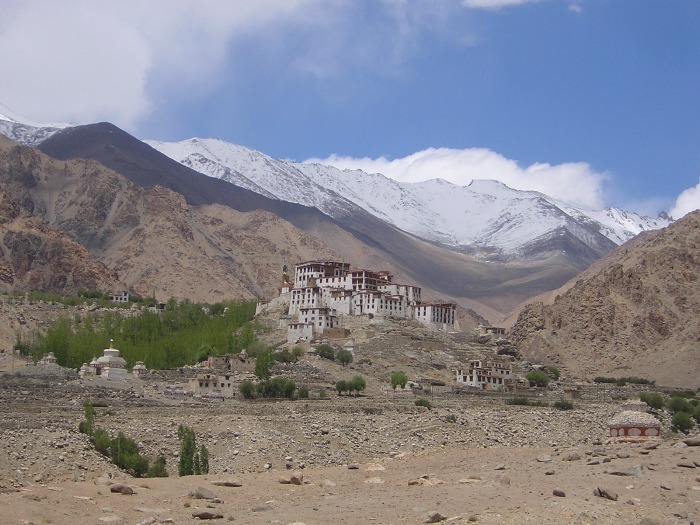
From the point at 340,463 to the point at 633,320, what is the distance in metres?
64.6

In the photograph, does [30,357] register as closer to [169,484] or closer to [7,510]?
[169,484]

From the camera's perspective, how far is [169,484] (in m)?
37.9

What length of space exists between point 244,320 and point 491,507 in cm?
7464

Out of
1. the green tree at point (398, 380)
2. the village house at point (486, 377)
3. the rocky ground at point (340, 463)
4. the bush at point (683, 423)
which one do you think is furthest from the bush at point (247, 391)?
the bush at point (683, 423)

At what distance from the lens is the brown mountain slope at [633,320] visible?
10119 centimetres

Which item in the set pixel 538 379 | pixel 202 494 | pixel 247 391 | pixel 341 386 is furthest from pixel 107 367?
pixel 202 494

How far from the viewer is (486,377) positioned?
83438mm

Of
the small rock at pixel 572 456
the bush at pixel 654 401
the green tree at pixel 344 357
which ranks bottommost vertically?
the small rock at pixel 572 456

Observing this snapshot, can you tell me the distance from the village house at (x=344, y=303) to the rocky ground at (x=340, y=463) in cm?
2417

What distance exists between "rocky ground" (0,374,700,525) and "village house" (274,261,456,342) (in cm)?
2417

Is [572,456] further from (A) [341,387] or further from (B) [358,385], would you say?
(B) [358,385]

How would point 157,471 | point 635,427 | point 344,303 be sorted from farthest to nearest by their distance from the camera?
point 344,303 → point 635,427 → point 157,471

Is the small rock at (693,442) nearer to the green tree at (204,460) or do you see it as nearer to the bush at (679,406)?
the green tree at (204,460)

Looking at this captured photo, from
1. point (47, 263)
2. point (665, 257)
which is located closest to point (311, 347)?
point (665, 257)
